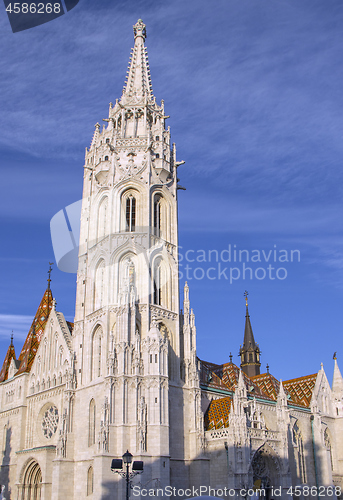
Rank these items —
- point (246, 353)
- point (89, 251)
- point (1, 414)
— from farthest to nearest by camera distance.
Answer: point (246, 353) < point (1, 414) < point (89, 251)

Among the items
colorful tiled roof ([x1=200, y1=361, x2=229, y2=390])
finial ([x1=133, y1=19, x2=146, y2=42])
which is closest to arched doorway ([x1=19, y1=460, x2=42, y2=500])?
colorful tiled roof ([x1=200, y1=361, x2=229, y2=390])

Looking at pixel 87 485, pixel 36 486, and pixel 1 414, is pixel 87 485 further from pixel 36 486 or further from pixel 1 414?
pixel 1 414

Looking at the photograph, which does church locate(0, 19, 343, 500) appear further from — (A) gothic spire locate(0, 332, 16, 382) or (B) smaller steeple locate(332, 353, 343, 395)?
(B) smaller steeple locate(332, 353, 343, 395)

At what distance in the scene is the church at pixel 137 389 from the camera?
3303 cm

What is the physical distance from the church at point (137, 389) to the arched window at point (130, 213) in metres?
0.09

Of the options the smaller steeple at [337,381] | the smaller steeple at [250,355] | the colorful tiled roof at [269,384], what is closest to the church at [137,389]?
the colorful tiled roof at [269,384]

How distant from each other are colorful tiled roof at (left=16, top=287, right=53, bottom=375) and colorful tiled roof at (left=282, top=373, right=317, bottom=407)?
80.2 feet

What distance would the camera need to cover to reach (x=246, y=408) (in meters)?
38.2

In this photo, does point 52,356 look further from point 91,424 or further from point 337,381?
point 337,381

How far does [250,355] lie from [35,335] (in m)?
28.2

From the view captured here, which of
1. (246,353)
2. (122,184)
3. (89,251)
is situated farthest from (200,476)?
A: (246,353)

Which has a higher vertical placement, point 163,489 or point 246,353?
point 246,353

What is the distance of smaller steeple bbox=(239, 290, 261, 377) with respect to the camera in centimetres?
6400

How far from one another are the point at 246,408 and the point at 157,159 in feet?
66.8
